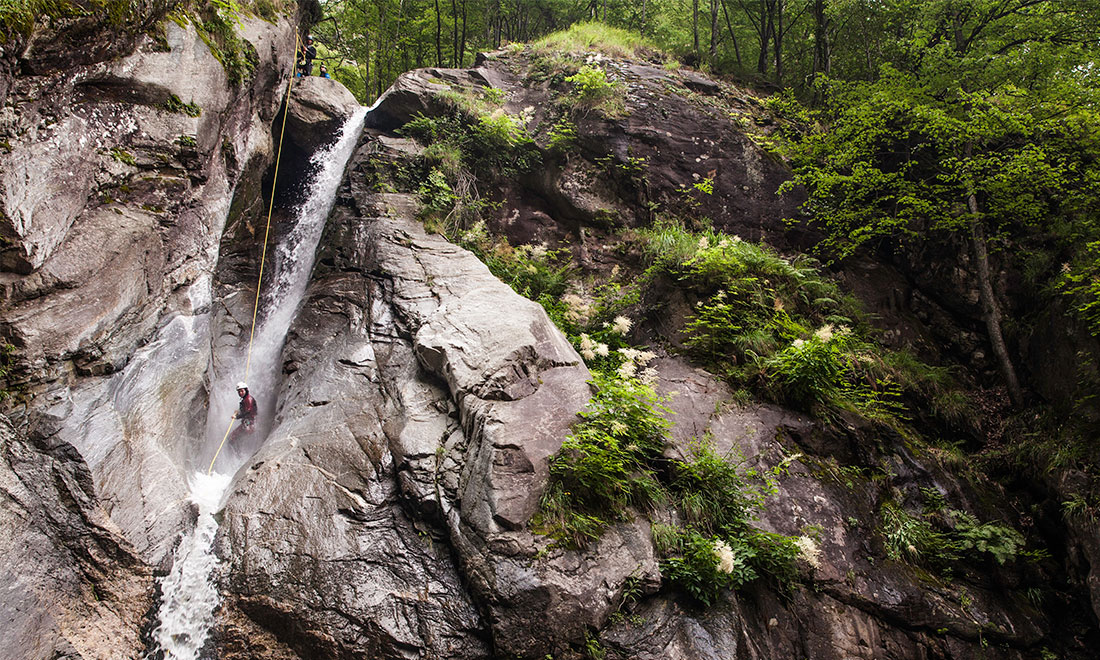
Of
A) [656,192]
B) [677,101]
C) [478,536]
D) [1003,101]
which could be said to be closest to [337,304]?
[478,536]

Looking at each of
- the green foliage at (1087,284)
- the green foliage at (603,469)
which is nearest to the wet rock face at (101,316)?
the green foliage at (603,469)

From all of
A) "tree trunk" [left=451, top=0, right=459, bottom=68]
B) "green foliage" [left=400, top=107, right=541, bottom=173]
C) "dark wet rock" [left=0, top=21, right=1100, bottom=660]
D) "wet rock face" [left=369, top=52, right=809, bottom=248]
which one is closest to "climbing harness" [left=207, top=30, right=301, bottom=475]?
"dark wet rock" [left=0, top=21, right=1100, bottom=660]

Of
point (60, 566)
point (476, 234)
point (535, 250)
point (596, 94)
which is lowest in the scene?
point (60, 566)

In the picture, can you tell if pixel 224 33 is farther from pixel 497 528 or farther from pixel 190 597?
pixel 497 528

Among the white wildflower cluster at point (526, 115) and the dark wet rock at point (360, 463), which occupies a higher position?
the white wildflower cluster at point (526, 115)

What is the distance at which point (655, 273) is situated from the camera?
9.60m

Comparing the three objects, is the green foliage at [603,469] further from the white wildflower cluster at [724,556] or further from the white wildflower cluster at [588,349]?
the white wildflower cluster at [588,349]

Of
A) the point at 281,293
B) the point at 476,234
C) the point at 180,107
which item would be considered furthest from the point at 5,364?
the point at 476,234

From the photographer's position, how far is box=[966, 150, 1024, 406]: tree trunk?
855cm

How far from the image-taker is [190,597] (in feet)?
17.2

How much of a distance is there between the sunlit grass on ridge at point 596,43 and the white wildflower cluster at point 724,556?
14.0 meters

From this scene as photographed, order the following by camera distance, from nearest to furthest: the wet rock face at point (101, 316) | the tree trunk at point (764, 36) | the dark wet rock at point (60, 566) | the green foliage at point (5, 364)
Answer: the dark wet rock at point (60, 566), the wet rock face at point (101, 316), the green foliage at point (5, 364), the tree trunk at point (764, 36)

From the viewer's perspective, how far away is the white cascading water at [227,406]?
16.7ft

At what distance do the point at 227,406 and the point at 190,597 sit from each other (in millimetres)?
4691
